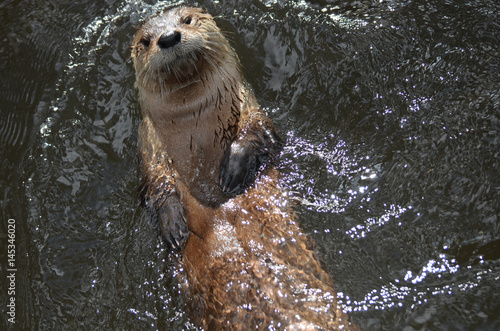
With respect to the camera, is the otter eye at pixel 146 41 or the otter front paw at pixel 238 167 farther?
the otter eye at pixel 146 41

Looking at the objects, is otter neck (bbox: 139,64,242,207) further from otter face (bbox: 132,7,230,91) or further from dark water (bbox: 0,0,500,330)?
dark water (bbox: 0,0,500,330)

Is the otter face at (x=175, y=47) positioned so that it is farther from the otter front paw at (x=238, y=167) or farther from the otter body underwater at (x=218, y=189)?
the otter front paw at (x=238, y=167)

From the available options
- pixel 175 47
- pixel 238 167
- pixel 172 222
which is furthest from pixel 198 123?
pixel 172 222

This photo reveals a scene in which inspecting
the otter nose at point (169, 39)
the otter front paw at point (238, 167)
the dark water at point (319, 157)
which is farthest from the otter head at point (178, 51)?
the dark water at point (319, 157)

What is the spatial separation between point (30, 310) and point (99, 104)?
5.59ft

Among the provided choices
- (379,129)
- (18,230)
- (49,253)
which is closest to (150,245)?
(49,253)

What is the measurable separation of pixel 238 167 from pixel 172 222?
50 cm

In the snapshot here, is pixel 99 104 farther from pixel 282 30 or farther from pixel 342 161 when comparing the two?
pixel 342 161

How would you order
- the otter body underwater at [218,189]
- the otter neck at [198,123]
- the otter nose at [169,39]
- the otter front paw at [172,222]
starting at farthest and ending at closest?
the otter neck at [198,123] → the otter front paw at [172,222] → the otter nose at [169,39] → the otter body underwater at [218,189]

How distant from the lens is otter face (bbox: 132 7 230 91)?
3145mm

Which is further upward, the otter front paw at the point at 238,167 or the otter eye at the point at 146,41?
the otter eye at the point at 146,41

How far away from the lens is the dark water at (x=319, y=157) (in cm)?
291

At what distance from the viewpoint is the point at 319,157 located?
3510mm

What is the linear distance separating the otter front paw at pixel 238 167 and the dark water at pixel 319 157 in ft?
0.80
